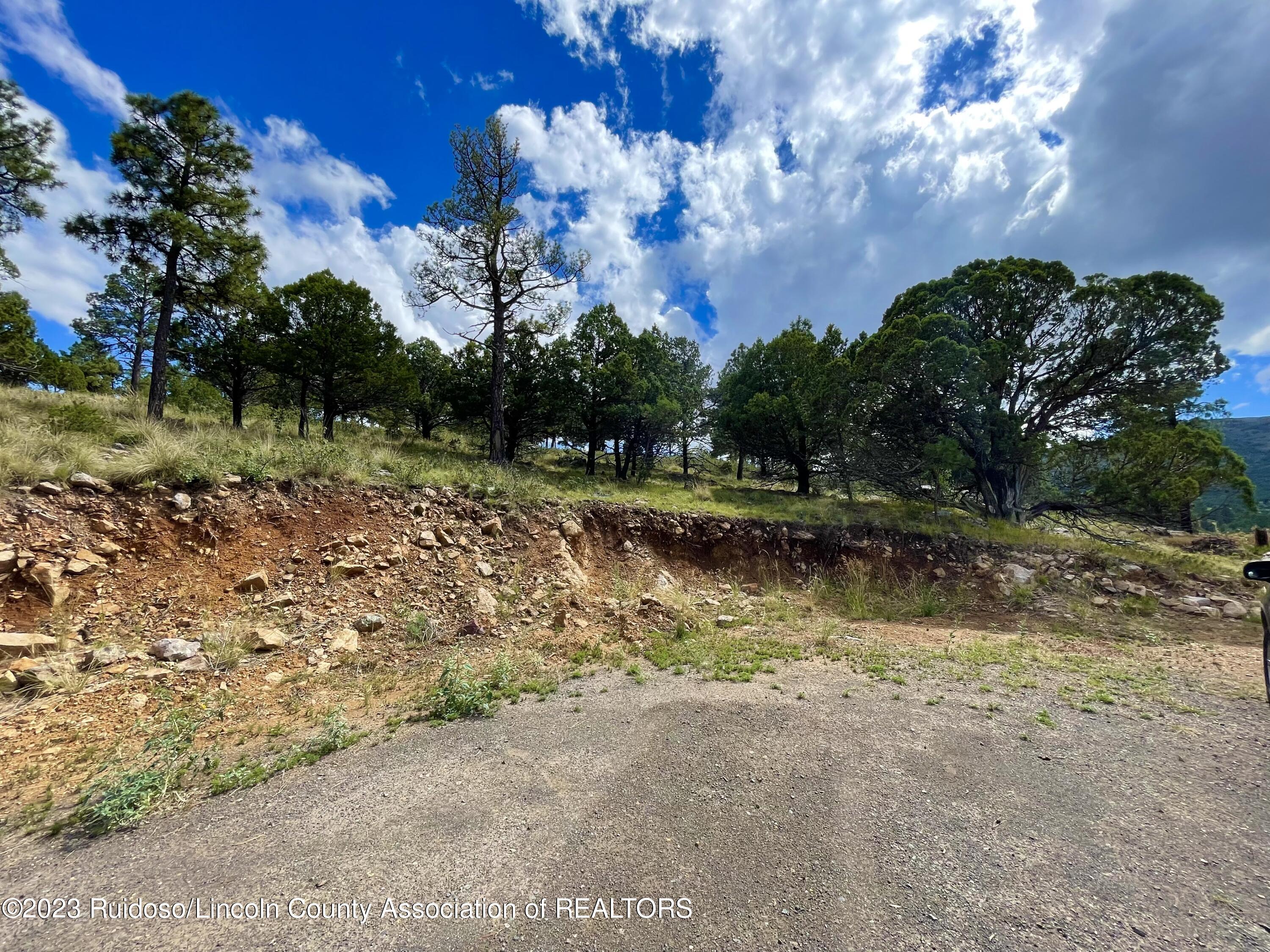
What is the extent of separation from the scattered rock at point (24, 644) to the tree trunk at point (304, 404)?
35.6ft

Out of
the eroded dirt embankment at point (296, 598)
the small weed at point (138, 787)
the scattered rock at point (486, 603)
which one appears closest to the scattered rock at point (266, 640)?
the eroded dirt embankment at point (296, 598)

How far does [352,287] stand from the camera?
14922mm

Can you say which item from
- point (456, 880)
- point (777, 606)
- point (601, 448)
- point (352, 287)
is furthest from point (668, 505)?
point (352, 287)

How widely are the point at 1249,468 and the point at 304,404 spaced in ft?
121

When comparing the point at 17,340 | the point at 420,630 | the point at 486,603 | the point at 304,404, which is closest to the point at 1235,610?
the point at 486,603

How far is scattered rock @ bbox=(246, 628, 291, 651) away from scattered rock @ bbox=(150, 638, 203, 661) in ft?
1.52

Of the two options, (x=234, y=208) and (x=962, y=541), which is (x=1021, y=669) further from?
(x=234, y=208)

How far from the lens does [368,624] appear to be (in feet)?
19.5

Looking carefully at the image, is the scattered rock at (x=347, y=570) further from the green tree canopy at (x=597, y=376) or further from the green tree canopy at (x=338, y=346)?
the green tree canopy at (x=597, y=376)

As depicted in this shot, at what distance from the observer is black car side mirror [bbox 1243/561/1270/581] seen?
3441 millimetres

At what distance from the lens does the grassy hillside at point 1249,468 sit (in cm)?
1184

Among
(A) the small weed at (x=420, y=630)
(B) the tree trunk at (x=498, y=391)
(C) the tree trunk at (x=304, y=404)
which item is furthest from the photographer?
(C) the tree trunk at (x=304, y=404)

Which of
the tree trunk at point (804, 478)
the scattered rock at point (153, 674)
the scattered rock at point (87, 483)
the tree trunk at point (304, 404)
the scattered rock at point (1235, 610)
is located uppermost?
the tree trunk at point (304, 404)

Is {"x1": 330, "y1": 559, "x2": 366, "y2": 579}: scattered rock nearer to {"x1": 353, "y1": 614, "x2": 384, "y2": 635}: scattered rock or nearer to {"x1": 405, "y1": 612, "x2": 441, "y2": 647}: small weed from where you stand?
{"x1": 353, "y1": 614, "x2": 384, "y2": 635}: scattered rock
